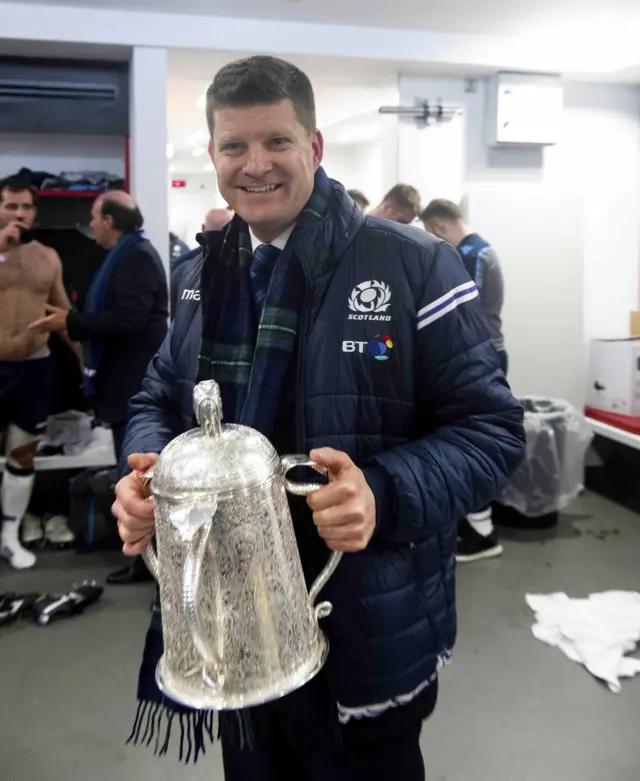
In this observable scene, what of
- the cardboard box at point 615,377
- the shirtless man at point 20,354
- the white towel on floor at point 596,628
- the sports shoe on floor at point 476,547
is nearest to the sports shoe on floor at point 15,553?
the shirtless man at point 20,354

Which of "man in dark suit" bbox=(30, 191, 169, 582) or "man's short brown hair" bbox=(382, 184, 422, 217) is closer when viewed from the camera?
"man in dark suit" bbox=(30, 191, 169, 582)

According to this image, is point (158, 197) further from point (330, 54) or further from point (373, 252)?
point (373, 252)

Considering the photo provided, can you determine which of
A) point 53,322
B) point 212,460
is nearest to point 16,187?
point 53,322

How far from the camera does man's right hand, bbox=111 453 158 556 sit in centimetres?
80

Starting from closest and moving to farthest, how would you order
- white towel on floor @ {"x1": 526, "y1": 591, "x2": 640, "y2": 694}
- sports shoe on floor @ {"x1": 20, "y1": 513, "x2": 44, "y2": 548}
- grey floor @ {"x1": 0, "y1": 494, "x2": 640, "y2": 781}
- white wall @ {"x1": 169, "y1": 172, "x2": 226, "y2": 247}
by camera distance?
grey floor @ {"x1": 0, "y1": 494, "x2": 640, "y2": 781} → white towel on floor @ {"x1": 526, "y1": 591, "x2": 640, "y2": 694} → sports shoe on floor @ {"x1": 20, "y1": 513, "x2": 44, "y2": 548} → white wall @ {"x1": 169, "y1": 172, "x2": 226, "y2": 247}

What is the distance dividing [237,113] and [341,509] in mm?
509

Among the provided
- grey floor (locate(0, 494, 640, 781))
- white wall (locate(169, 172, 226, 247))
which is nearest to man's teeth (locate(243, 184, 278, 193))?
grey floor (locate(0, 494, 640, 781))

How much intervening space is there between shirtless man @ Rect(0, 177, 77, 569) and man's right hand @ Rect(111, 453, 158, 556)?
2676 mm

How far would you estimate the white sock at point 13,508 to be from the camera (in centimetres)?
329

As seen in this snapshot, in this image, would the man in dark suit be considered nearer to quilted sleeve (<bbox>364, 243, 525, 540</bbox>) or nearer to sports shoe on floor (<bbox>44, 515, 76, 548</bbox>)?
sports shoe on floor (<bbox>44, 515, 76, 548</bbox>)

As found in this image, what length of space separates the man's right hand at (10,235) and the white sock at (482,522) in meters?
2.45

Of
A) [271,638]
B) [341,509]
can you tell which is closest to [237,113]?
[341,509]

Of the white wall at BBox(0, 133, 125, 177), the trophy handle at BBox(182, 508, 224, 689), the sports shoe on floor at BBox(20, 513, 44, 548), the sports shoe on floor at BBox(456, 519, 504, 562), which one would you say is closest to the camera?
the trophy handle at BBox(182, 508, 224, 689)

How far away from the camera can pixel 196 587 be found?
611 mm
